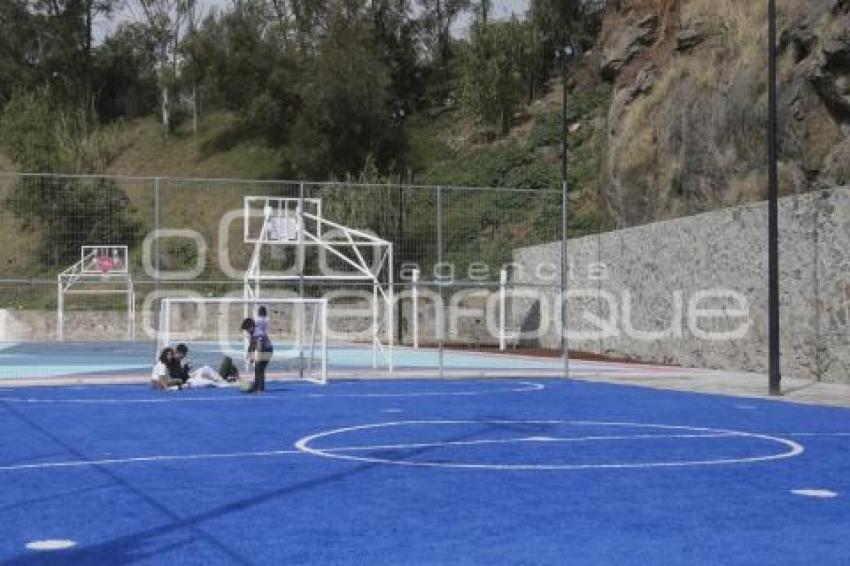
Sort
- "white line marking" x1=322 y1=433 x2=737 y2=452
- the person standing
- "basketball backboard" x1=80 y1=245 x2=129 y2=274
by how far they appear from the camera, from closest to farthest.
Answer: "white line marking" x1=322 y1=433 x2=737 y2=452 < the person standing < "basketball backboard" x1=80 y1=245 x2=129 y2=274

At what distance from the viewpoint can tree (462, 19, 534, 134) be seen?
6406 cm

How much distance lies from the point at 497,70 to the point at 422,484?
186 feet

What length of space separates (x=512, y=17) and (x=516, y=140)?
34.5ft

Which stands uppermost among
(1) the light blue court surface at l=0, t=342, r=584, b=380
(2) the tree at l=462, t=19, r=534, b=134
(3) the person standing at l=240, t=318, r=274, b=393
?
(2) the tree at l=462, t=19, r=534, b=134

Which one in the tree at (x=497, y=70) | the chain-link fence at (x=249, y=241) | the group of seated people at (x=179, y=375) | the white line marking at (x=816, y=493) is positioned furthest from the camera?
the tree at (x=497, y=70)

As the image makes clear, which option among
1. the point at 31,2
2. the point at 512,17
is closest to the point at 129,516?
the point at 512,17

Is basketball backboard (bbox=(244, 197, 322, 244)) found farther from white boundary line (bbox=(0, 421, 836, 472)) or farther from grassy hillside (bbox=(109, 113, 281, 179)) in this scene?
grassy hillside (bbox=(109, 113, 281, 179))

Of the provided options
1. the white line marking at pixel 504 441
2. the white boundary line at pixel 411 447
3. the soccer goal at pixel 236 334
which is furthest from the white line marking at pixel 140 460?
the soccer goal at pixel 236 334

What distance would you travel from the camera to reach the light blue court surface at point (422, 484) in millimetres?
7039

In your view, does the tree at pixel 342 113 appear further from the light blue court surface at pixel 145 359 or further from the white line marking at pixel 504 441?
the white line marking at pixel 504 441

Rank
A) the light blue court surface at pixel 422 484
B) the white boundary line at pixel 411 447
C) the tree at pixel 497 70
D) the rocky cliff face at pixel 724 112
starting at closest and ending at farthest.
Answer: the light blue court surface at pixel 422 484
the white boundary line at pixel 411 447
the rocky cliff face at pixel 724 112
the tree at pixel 497 70

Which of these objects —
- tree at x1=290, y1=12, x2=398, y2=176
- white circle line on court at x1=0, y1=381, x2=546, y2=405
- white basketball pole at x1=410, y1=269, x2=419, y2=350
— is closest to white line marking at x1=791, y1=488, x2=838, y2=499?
white circle line on court at x1=0, y1=381, x2=546, y2=405

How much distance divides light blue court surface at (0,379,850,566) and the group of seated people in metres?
3.21

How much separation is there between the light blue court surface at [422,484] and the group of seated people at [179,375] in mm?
3212
